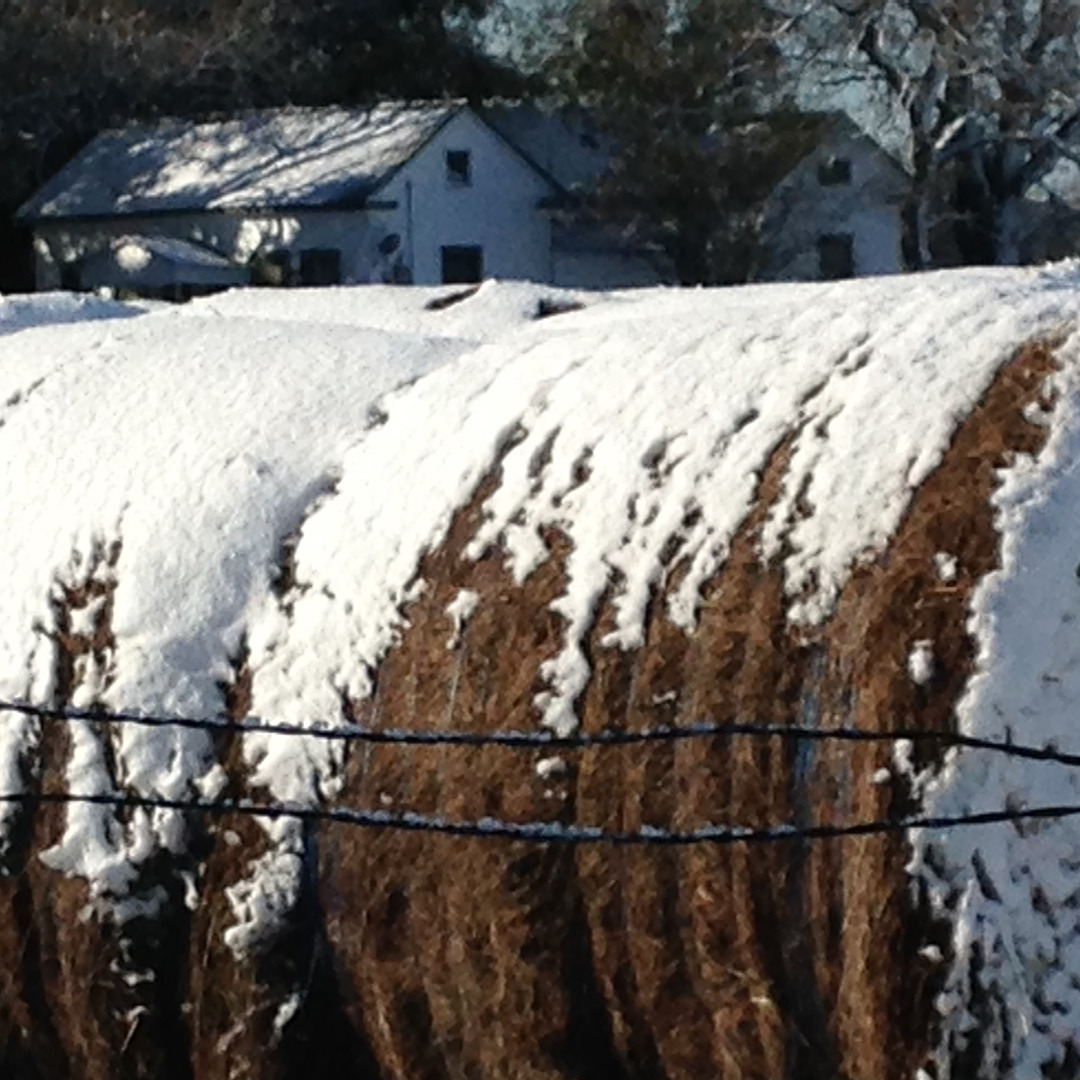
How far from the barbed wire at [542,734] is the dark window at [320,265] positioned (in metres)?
34.1

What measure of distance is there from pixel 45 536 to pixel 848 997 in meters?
1.43

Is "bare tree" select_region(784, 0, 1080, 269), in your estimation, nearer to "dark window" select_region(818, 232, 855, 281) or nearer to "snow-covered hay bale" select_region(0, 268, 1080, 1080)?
"dark window" select_region(818, 232, 855, 281)

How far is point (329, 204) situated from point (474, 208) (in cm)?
270

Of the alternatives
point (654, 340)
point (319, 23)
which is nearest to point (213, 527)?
point (654, 340)

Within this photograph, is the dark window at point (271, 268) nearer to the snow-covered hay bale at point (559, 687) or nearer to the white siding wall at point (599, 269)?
the white siding wall at point (599, 269)

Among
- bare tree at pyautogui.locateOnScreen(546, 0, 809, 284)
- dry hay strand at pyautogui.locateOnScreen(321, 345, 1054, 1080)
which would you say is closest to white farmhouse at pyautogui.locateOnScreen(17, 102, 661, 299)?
bare tree at pyautogui.locateOnScreen(546, 0, 809, 284)

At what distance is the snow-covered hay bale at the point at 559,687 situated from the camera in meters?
A: 2.81

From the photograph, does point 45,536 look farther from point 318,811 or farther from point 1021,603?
point 1021,603

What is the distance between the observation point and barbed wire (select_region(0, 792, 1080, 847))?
2785 millimetres

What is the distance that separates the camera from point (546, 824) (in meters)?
3.05

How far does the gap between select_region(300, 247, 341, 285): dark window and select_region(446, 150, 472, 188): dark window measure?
223 cm

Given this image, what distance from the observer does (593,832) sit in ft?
9.83

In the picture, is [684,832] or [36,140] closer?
[684,832]

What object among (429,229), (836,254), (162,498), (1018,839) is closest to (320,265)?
(429,229)
